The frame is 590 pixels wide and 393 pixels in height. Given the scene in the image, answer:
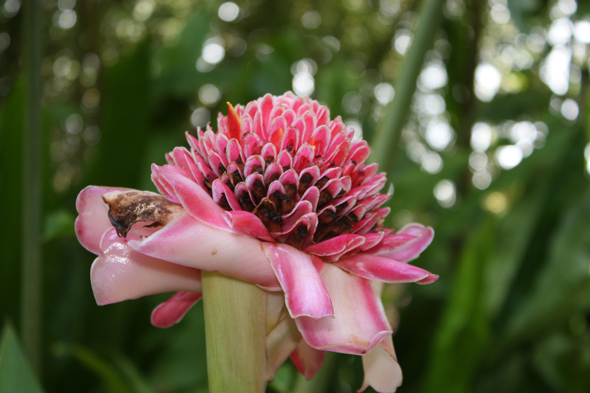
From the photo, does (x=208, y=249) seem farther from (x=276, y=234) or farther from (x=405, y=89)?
(x=405, y=89)

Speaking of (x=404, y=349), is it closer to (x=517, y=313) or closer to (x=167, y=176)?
(x=517, y=313)

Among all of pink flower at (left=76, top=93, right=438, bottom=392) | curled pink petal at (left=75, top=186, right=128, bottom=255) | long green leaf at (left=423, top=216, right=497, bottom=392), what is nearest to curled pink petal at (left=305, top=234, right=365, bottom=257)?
pink flower at (left=76, top=93, right=438, bottom=392)

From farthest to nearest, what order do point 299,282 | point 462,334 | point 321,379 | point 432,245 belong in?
point 432,245 < point 462,334 < point 321,379 < point 299,282

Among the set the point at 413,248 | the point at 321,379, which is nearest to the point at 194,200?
the point at 413,248

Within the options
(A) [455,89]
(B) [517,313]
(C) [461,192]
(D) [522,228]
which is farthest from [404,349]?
(A) [455,89]

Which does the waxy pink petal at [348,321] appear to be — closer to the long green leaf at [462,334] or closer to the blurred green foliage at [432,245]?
the blurred green foliage at [432,245]

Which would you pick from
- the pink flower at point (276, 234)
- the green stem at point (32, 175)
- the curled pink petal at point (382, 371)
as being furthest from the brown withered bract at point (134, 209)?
the green stem at point (32, 175)
